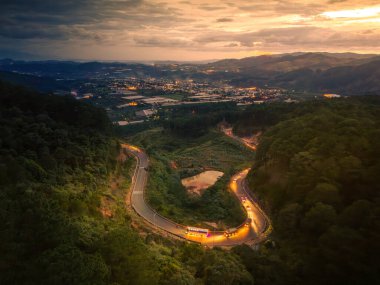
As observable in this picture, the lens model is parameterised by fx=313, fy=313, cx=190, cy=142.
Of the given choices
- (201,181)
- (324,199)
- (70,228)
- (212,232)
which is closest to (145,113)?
(201,181)

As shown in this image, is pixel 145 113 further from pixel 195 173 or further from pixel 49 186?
pixel 49 186

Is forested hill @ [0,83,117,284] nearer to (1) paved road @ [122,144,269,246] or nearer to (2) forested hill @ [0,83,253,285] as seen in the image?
(2) forested hill @ [0,83,253,285]

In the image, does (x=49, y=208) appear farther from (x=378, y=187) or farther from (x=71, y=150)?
(x=378, y=187)

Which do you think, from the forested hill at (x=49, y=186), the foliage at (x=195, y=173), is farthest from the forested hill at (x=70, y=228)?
the foliage at (x=195, y=173)

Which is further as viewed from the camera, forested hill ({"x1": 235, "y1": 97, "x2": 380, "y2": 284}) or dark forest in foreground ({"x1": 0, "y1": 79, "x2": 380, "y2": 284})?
forested hill ({"x1": 235, "y1": 97, "x2": 380, "y2": 284})

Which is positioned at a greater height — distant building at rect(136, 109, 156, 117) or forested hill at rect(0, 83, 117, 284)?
→ forested hill at rect(0, 83, 117, 284)

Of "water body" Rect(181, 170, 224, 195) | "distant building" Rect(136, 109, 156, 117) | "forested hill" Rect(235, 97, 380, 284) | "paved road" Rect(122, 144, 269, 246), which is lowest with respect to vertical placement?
"water body" Rect(181, 170, 224, 195)

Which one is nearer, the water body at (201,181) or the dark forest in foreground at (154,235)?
the dark forest in foreground at (154,235)

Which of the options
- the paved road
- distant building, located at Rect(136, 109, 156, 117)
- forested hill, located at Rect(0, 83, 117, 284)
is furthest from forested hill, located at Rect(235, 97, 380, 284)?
distant building, located at Rect(136, 109, 156, 117)

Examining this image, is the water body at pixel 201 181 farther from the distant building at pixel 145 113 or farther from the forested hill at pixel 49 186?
the distant building at pixel 145 113
